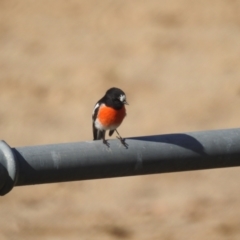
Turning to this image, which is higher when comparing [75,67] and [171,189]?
[75,67]

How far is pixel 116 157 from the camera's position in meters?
3.21

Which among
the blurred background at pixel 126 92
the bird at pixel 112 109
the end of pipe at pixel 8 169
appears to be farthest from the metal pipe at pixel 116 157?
the blurred background at pixel 126 92

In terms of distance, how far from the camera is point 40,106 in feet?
43.8

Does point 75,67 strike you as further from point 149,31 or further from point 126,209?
point 126,209

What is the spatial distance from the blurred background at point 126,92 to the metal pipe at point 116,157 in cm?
649

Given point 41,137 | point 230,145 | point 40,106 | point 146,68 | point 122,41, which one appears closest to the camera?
point 230,145

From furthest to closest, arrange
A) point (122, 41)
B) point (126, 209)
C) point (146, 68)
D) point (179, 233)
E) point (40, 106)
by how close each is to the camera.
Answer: point (122, 41) < point (146, 68) < point (40, 106) < point (126, 209) < point (179, 233)

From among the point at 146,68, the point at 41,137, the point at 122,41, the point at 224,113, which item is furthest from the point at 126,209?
the point at 122,41

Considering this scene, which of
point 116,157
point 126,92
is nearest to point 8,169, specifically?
point 116,157

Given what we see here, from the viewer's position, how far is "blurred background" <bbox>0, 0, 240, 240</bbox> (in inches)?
402

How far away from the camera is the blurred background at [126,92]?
33.5ft

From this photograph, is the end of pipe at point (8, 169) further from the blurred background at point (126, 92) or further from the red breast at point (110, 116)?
the blurred background at point (126, 92)

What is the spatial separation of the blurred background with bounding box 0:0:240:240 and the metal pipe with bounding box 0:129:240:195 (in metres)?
6.49

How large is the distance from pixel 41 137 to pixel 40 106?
115 centimetres
